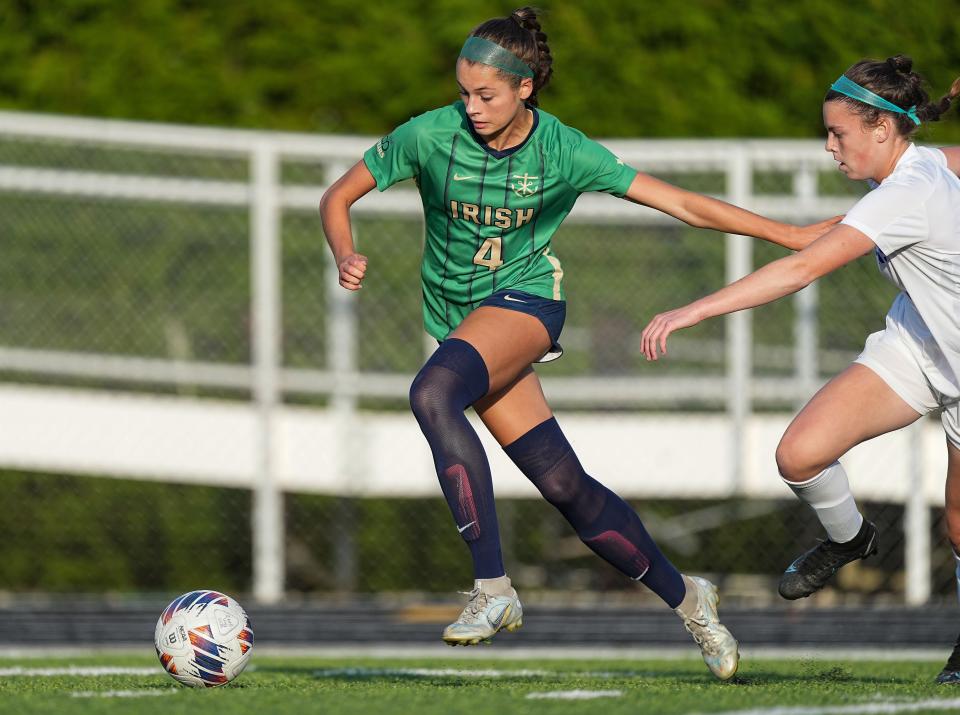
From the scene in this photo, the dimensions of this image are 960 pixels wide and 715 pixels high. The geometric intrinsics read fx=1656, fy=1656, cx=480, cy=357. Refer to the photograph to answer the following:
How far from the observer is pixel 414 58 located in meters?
11.3

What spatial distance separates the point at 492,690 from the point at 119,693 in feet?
3.68

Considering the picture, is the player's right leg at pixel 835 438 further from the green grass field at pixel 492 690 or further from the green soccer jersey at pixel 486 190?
the green soccer jersey at pixel 486 190

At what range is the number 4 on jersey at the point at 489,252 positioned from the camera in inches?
207

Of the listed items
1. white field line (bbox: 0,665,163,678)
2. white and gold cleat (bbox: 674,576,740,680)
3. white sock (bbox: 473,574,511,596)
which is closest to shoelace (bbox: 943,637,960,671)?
white and gold cleat (bbox: 674,576,740,680)

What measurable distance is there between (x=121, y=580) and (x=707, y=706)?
6791 millimetres

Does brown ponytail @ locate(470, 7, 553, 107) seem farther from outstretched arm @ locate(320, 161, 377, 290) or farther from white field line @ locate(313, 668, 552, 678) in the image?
white field line @ locate(313, 668, 552, 678)

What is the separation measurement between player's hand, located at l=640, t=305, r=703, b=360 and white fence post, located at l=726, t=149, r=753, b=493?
5.03 metres

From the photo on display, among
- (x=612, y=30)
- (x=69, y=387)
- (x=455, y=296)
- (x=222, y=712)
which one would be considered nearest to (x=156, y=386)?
(x=69, y=387)

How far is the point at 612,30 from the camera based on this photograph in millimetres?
11289

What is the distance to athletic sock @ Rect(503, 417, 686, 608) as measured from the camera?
531cm

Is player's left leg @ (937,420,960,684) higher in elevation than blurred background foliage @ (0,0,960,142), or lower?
lower

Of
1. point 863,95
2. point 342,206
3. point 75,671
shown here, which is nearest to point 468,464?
point 342,206

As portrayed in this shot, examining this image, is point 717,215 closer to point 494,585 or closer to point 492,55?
point 492,55

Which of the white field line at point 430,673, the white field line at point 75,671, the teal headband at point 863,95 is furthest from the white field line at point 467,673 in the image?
the teal headband at point 863,95
